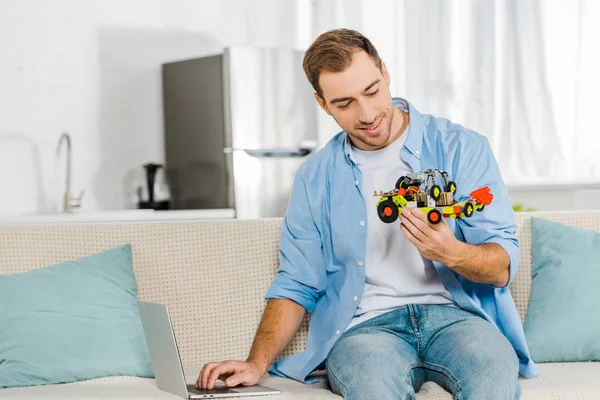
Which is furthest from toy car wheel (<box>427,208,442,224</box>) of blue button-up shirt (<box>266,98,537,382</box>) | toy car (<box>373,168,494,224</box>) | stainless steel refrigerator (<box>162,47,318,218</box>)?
stainless steel refrigerator (<box>162,47,318,218</box>)

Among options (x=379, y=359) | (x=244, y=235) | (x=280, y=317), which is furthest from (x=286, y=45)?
(x=379, y=359)

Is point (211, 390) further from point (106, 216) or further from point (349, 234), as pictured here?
point (106, 216)

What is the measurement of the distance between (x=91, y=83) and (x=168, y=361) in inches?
138

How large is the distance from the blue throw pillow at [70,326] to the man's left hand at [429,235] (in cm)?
79

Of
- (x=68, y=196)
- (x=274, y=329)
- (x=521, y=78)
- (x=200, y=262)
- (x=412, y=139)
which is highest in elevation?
(x=521, y=78)

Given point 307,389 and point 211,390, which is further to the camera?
point 307,389

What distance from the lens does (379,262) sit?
207 centimetres

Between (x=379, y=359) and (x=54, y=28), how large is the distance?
3.86 m

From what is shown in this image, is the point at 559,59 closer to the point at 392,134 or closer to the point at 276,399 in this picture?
the point at 392,134

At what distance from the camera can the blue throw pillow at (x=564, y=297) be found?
2.21 metres

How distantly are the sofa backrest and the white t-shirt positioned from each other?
349 mm

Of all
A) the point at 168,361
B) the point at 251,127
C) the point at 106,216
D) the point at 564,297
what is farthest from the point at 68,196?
the point at 564,297

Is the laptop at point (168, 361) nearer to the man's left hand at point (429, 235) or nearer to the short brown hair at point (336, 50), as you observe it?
the man's left hand at point (429, 235)

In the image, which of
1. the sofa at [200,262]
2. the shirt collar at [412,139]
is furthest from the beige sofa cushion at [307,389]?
the shirt collar at [412,139]
